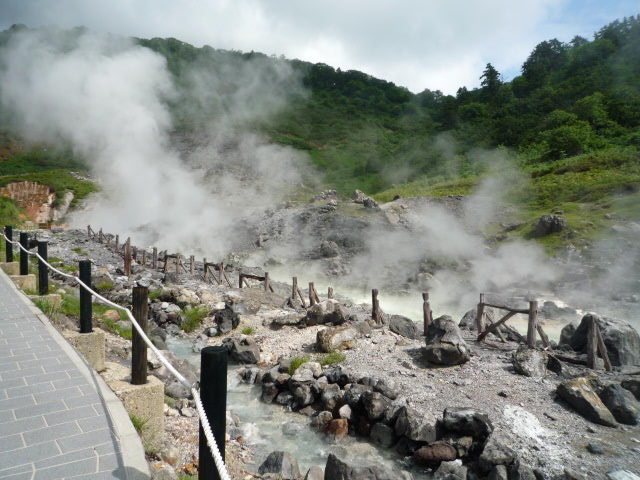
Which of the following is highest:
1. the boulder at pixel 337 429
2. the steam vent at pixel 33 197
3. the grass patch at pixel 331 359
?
the steam vent at pixel 33 197

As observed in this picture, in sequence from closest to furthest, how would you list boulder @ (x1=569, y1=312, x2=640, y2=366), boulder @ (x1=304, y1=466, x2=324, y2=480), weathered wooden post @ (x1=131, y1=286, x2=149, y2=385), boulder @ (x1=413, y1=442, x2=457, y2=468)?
weathered wooden post @ (x1=131, y1=286, x2=149, y2=385) → boulder @ (x1=304, y1=466, x2=324, y2=480) → boulder @ (x1=413, y1=442, x2=457, y2=468) → boulder @ (x1=569, y1=312, x2=640, y2=366)

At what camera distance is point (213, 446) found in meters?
2.32

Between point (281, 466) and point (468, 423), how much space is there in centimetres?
311

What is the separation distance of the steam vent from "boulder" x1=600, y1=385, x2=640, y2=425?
46.8 m

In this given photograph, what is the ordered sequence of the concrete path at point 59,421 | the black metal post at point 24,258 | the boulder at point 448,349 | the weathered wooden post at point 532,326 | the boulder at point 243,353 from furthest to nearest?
the boulder at point 243,353
the weathered wooden post at point 532,326
the boulder at point 448,349
the black metal post at point 24,258
the concrete path at point 59,421

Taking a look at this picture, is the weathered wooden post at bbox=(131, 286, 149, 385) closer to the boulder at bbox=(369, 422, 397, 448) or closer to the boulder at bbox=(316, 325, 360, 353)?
the boulder at bbox=(369, 422, 397, 448)

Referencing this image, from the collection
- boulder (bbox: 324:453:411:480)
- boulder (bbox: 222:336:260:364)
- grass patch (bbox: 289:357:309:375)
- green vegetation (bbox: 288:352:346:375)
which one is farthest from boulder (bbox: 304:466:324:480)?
boulder (bbox: 222:336:260:364)

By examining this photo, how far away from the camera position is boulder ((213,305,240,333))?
1305cm

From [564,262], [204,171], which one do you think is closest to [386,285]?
[564,262]

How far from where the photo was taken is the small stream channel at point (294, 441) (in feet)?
22.0

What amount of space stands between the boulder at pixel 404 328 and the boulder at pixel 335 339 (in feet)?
5.17

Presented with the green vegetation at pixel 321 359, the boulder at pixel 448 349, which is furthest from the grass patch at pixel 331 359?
the boulder at pixel 448 349

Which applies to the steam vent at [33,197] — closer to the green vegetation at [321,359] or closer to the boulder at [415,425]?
the green vegetation at [321,359]

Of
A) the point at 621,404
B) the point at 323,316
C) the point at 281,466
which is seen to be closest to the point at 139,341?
the point at 281,466
